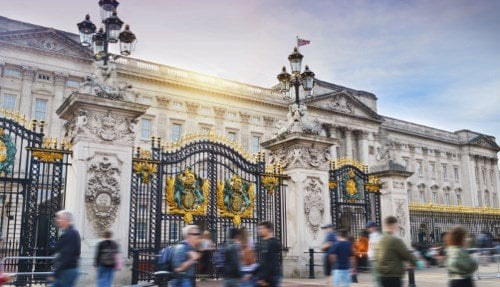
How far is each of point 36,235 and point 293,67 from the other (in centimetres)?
893

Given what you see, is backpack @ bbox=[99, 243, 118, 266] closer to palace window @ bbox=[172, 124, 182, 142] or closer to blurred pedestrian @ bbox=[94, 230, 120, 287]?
blurred pedestrian @ bbox=[94, 230, 120, 287]

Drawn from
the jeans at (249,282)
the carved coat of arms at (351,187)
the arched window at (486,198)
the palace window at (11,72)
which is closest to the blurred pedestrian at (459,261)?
the jeans at (249,282)

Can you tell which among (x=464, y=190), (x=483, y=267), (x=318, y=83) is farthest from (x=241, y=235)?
(x=464, y=190)

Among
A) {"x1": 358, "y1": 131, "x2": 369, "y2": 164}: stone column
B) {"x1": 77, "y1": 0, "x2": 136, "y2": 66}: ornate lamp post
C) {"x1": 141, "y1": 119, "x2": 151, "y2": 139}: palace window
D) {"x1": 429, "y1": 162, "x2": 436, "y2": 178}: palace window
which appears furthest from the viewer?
{"x1": 429, "y1": 162, "x2": 436, "y2": 178}: palace window

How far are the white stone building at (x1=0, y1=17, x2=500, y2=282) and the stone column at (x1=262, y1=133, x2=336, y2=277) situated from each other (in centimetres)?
13

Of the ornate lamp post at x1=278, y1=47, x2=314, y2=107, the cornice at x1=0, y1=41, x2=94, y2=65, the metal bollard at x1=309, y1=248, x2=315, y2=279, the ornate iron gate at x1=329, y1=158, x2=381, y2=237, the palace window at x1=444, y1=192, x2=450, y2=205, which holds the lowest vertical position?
the metal bollard at x1=309, y1=248, x2=315, y2=279

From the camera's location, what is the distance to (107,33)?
469 inches

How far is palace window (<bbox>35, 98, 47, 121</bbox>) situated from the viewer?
119ft

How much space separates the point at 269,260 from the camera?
23.7 ft

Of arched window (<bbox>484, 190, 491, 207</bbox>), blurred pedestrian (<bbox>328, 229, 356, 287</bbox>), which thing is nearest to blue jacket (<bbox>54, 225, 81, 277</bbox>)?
blurred pedestrian (<bbox>328, 229, 356, 287</bbox>)

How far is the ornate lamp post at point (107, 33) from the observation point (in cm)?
1192

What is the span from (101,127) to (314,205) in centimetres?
703

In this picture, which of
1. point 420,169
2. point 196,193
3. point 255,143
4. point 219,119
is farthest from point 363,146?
point 196,193

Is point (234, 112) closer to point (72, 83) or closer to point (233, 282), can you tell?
point (72, 83)
